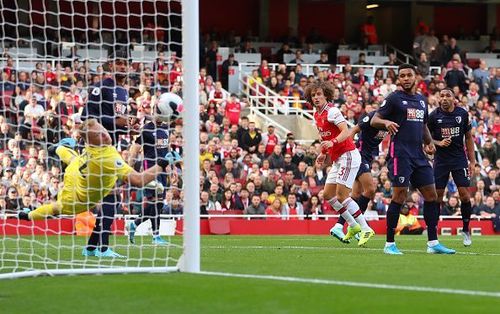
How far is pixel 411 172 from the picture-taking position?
47.3ft

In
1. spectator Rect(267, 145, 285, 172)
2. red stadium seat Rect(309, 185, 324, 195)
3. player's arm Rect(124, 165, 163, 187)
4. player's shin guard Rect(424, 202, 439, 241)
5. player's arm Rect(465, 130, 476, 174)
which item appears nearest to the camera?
player's arm Rect(124, 165, 163, 187)

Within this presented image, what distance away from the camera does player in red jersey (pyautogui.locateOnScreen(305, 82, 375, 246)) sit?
1545cm

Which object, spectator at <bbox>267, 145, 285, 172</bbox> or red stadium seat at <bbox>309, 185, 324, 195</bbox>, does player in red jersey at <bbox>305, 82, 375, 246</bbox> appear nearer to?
red stadium seat at <bbox>309, 185, 324, 195</bbox>

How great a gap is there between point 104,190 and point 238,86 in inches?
775

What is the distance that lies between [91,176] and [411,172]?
3.83m

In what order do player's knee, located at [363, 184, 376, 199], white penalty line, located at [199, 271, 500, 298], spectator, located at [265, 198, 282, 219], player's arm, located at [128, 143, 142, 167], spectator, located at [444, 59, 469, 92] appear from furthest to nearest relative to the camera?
spectator, located at [444, 59, 469, 92]
spectator, located at [265, 198, 282, 219]
player's knee, located at [363, 184, 376, 199]
player's arm, located at [128, 143, 142, 167]
white penalty line, located at [199, 271, 500, 298]

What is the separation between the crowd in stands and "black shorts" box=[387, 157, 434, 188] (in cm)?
262

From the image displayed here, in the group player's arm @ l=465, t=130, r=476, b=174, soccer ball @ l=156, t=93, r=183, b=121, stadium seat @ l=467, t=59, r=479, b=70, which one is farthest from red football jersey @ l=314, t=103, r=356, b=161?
stadium seat @ l=467, t=59, r=479, b=70

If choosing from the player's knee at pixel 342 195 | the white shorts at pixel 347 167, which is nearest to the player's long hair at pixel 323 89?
the white shorts at pixel 347 167

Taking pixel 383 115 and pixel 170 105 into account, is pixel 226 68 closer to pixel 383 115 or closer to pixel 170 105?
pixel 383 115

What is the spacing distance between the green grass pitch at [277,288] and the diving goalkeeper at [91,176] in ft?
1.82

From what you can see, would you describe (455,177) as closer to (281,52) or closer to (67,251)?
(67,251)

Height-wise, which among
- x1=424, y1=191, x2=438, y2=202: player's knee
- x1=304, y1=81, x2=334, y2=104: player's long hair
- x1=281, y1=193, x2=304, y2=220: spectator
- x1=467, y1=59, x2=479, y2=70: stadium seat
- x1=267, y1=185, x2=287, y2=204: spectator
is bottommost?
x1=281, y1=193, x2=304, y2=220: spectator

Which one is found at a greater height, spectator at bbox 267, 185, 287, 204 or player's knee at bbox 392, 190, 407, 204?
player's knee at bbox 392, 190, 407, 204
